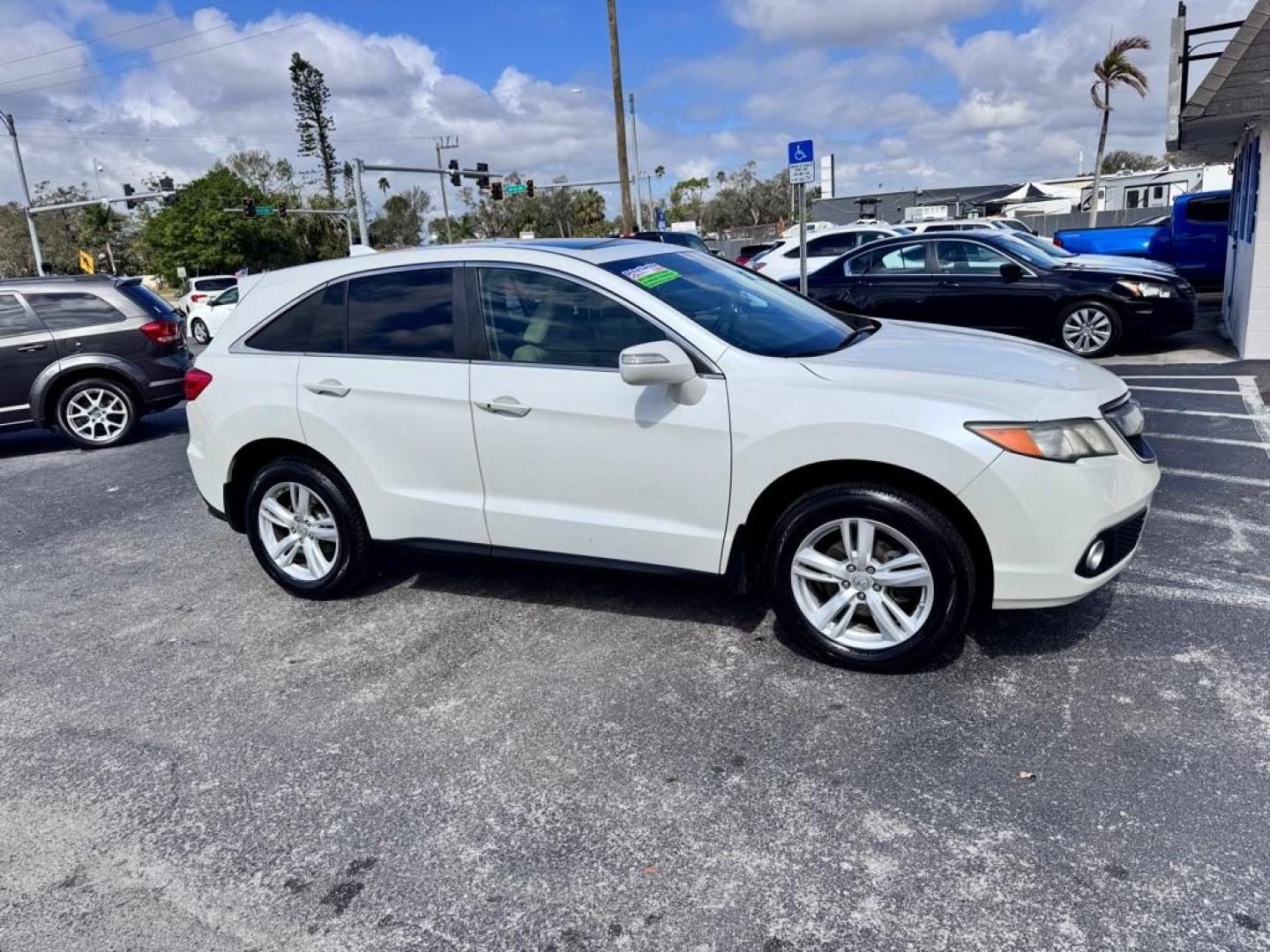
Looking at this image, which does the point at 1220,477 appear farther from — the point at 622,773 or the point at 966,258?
the point at 966,258

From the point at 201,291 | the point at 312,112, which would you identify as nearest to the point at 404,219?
the point at 312,112

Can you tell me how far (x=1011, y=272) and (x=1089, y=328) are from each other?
112cm

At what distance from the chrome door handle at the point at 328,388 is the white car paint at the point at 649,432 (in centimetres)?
1

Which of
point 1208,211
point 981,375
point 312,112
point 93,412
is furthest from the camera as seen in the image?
point 312,112

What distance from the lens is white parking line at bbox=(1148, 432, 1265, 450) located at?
271 inches

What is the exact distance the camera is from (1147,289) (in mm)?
10859

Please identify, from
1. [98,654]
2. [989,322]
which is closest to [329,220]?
[989,322]

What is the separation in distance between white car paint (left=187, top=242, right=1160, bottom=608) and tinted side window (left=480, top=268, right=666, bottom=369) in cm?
6

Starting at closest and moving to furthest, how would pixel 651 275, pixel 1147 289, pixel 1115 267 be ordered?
1. pixel 651 275
2. pixel 1147 289
3. pixel 1115 267

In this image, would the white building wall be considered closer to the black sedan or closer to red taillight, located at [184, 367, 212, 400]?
the black sedan

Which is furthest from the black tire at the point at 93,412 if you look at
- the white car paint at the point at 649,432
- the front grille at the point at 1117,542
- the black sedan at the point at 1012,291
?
the front grille at the point at 1117,542

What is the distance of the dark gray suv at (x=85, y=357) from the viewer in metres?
9.17

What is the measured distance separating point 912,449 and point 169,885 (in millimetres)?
2774

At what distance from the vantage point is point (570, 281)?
4.12 metres
